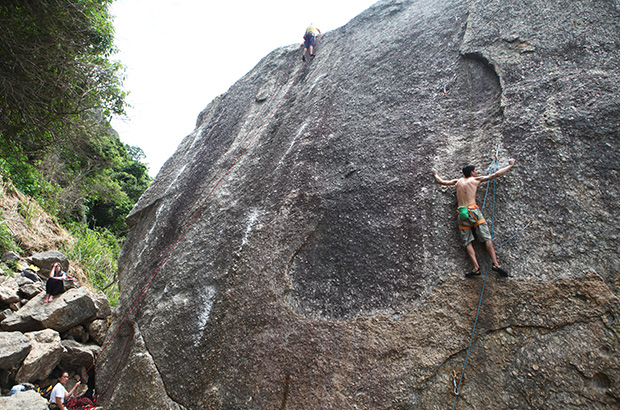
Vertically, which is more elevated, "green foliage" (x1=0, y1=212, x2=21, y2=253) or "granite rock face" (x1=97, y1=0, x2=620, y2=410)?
"green foliage" (x1=0, y1=212, x2=21, y2=253)

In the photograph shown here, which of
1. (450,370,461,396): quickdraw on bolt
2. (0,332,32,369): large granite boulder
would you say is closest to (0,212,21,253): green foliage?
(0,332,32,369): large granite boulder

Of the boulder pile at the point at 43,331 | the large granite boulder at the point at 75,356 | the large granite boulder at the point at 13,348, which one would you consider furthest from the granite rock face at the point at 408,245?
the large granite boulder at the point at 13,348

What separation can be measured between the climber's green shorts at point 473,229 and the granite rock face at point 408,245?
116 millimetres

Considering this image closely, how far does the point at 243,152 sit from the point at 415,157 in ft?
8.79

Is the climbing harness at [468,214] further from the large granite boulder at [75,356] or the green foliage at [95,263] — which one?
the green foliage at [95,263]

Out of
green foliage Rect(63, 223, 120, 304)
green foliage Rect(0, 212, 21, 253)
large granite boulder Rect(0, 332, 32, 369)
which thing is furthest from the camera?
green foliage Rect(63, 223, 120, 304)

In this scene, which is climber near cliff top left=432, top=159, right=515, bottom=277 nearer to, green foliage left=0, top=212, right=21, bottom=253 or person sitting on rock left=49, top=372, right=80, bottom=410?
person sitting on rock left=49, top=372, right=80, bottom=410

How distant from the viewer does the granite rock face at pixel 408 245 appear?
8.14 feet

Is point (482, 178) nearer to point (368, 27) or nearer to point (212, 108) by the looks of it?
point (368, 27)

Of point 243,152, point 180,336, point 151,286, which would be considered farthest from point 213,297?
point 243,152

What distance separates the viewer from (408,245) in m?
3.08

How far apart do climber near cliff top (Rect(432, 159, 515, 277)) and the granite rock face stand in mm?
108

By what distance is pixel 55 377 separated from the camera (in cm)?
438

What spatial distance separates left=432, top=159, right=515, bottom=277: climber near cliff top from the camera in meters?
2.73
